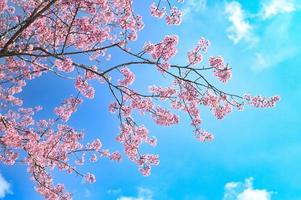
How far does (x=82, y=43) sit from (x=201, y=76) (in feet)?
14.3

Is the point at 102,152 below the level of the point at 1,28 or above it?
below

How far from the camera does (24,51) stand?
11.8 meters

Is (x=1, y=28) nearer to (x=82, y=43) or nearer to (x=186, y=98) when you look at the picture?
(x=82, y=43)

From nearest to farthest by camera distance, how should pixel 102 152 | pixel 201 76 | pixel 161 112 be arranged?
pixel 201 76 → pixel 161 112 → pixel 102 152

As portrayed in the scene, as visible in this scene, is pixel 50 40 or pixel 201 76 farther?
pixel 50 40

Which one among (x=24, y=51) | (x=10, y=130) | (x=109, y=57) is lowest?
(x=10, y=130)

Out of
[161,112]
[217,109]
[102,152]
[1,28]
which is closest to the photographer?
[217,109]

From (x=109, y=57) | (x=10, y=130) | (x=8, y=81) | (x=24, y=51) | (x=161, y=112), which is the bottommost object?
(x=10, y=130)

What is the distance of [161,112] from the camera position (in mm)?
14102

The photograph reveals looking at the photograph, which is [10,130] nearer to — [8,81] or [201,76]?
[8,81]

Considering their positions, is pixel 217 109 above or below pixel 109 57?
below

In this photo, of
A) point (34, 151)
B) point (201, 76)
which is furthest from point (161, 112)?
point (34, 151)

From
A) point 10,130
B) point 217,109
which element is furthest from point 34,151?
point 217,109

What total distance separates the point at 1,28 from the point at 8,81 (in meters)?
1.87
